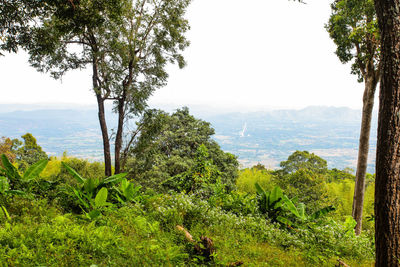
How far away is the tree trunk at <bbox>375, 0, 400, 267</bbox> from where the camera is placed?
1.87 m

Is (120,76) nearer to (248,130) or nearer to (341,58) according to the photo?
(341,58)

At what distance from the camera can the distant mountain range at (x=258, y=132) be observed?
3504 inches

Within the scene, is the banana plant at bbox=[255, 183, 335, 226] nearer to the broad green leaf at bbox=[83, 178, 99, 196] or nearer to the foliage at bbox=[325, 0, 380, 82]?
the broad green leaf at bbox=[83, 178, 99, 196]

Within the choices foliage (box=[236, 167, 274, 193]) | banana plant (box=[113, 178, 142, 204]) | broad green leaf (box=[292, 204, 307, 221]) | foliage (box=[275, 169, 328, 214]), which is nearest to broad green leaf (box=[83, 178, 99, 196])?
banana plant (box=[113, 178, 142, 204])

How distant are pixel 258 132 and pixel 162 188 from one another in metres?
133

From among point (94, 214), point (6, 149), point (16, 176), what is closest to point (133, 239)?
point (94, 214)

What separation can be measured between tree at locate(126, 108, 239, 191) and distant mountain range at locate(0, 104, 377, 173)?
181ft

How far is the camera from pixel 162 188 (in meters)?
6.46

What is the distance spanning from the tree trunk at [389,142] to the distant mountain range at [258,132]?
6182 centimetres

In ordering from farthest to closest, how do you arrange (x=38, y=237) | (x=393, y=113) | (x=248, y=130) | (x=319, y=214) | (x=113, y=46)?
(x=248, y=130), (x=113, y=46), (x=319, y=214), (x=393, y=113), (x=38, y=237)

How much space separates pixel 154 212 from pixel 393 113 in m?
2.51

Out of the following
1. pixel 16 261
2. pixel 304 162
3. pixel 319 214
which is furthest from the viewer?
pixel 304 162

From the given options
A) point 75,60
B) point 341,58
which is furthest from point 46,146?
point 341,58

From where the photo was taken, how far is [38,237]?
67.5 inches
